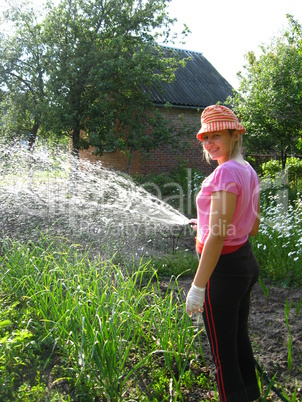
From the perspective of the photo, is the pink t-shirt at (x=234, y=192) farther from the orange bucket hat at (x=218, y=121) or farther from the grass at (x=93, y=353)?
the grass at (x=93, y=353)

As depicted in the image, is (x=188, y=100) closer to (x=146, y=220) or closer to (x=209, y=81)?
(x=209, y=81)

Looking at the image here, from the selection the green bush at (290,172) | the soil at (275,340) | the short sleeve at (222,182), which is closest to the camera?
the short sleeve at (222,182)

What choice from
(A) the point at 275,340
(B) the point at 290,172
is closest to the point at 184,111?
(B) the point at 290,172

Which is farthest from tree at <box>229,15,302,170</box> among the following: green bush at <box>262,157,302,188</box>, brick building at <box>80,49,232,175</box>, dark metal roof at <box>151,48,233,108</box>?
dark metal roof at <box>151,48,233,108</box>

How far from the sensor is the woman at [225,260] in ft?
6.56

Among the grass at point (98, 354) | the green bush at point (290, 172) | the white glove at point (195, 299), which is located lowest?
the grass at point (98, 354)

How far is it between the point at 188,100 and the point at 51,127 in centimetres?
627

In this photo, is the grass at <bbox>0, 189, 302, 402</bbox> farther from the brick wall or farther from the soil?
the brick wall

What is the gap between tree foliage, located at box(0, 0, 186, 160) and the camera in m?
10.8

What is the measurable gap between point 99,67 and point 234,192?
9.74m

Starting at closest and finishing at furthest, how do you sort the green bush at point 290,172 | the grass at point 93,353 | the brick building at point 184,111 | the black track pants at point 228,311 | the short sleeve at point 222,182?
the short sleeve at point 222,182 → the black track pants at point 228,311 → the grass at point 93,353 → the green bush at point 290,172 → the brick building at point 184,111

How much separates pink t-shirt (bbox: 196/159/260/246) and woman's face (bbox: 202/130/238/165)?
10 cm

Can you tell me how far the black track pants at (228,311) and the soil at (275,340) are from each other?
395mm

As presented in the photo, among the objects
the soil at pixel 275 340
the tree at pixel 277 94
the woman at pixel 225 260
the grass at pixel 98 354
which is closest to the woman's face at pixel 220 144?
the woman at pixel 225 260
